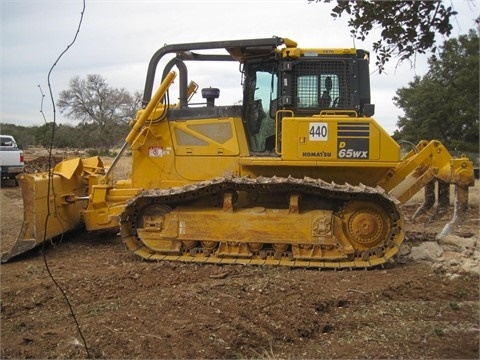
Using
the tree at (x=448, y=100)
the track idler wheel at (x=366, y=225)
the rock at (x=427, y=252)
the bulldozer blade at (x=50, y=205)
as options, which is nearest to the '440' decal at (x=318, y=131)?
the track idler wheel at (x=366, y=225)

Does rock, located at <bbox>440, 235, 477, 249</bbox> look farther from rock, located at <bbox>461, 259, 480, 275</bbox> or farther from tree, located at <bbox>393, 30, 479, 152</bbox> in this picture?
tree, located at <bbox>393, 30, 479, 152</bbox>

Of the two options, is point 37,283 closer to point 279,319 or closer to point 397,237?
point 279,319

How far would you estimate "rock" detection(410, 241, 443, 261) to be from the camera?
704 centimetres

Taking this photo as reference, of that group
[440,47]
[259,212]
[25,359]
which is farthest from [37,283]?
[440,47]

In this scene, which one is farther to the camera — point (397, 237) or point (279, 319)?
point (397, 237)

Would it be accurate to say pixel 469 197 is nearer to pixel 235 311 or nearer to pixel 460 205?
pixel 460 205

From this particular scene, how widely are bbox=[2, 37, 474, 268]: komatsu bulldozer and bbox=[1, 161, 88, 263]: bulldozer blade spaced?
0.07 feet

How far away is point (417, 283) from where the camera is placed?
571 centimetres

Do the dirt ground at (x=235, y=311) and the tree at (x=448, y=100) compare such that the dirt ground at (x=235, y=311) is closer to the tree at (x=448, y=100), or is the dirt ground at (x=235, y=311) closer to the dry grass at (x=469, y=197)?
the tree at (x=448, y=100)

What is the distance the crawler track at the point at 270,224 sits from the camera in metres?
6.64

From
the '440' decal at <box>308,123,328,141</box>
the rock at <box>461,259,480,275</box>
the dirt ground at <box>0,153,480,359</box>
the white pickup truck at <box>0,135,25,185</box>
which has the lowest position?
the dirt ground at <box>0,153,480,359</box>

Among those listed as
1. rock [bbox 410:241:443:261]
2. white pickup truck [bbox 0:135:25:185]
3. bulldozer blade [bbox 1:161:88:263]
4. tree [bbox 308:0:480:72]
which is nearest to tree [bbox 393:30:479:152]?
tree [bbox 308:0:480:72]

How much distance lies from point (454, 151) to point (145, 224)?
1279 centimetres

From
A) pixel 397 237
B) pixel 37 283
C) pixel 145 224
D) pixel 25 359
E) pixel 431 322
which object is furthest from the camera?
pixel 145 224
